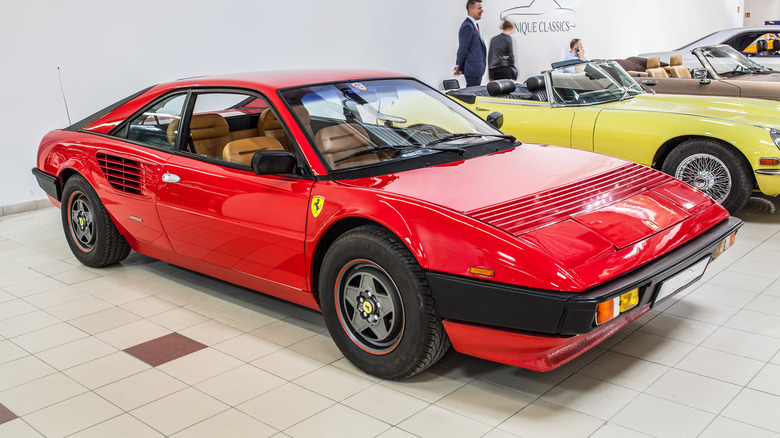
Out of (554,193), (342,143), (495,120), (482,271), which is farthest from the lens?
(495,120)

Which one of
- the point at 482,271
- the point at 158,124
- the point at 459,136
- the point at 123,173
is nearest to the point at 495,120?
the point at 459,136

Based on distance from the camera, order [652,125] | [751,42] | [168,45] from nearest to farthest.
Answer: [652,125], [168,45], [751,42]

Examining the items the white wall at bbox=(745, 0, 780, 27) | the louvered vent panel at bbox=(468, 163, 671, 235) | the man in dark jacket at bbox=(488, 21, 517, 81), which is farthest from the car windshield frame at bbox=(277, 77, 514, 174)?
the white wall at bbox=(745, 0, 780, 27)

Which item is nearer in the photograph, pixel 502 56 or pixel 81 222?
pixel 81 222

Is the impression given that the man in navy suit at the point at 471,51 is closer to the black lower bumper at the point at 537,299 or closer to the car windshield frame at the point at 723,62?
the car windshield frame at the point at 723,62

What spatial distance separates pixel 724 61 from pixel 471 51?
325 centimetres

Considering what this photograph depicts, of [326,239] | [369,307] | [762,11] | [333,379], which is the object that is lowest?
[333,379]

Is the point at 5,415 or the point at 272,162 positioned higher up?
the point at 272,162

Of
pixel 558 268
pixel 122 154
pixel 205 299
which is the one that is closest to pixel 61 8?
pixel 122 154

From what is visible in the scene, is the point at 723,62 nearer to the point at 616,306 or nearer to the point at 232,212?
the point at 616,306

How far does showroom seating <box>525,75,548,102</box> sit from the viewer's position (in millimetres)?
6102

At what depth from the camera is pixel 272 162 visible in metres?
3.00

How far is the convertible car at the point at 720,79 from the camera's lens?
7.44 metres

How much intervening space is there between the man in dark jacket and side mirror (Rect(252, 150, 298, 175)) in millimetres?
7013
